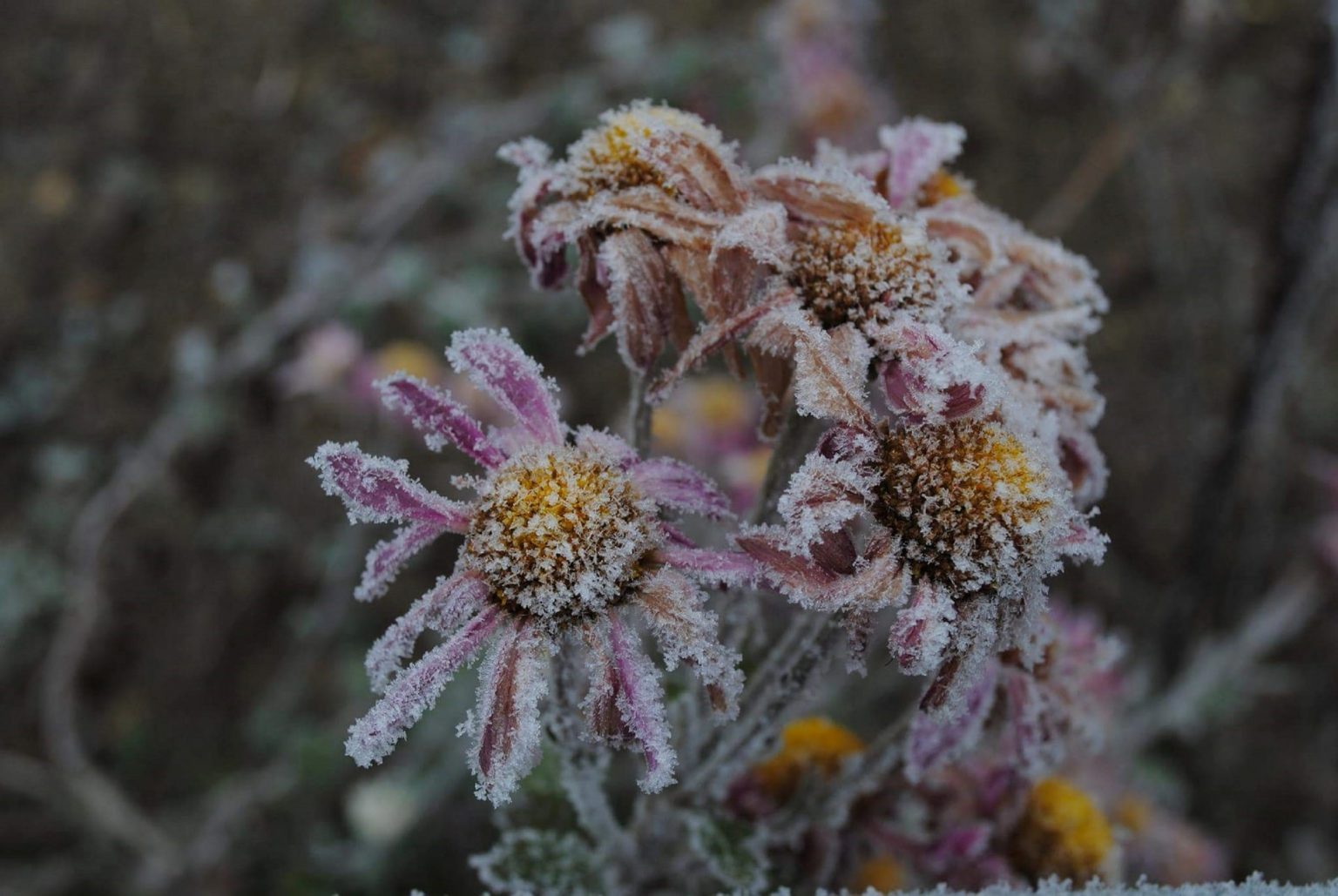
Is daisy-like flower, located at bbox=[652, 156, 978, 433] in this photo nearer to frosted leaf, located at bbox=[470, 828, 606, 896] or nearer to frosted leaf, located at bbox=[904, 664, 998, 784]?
frosted leaf, located at bbox=[904, 664, 998, 784]

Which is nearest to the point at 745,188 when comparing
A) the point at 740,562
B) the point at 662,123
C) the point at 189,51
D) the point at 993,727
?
the point at 662,123

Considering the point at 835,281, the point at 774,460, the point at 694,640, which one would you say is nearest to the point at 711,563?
the point at 694,640

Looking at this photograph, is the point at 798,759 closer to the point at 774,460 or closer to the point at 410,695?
the point at 774,460

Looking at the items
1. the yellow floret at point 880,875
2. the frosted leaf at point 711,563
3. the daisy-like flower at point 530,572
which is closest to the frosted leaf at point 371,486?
the daisy-like flower at point 530,572

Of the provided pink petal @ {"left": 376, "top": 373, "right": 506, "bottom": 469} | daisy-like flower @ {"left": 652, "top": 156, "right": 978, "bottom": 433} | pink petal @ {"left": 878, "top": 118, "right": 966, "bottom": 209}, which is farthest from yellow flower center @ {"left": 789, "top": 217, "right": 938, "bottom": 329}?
pink petal @ {"left": 376, "top": 373, "right": 506, "bottom": 469}

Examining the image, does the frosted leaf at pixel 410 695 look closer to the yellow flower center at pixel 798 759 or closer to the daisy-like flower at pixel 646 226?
the daisy-like flower at pixel 646 226
